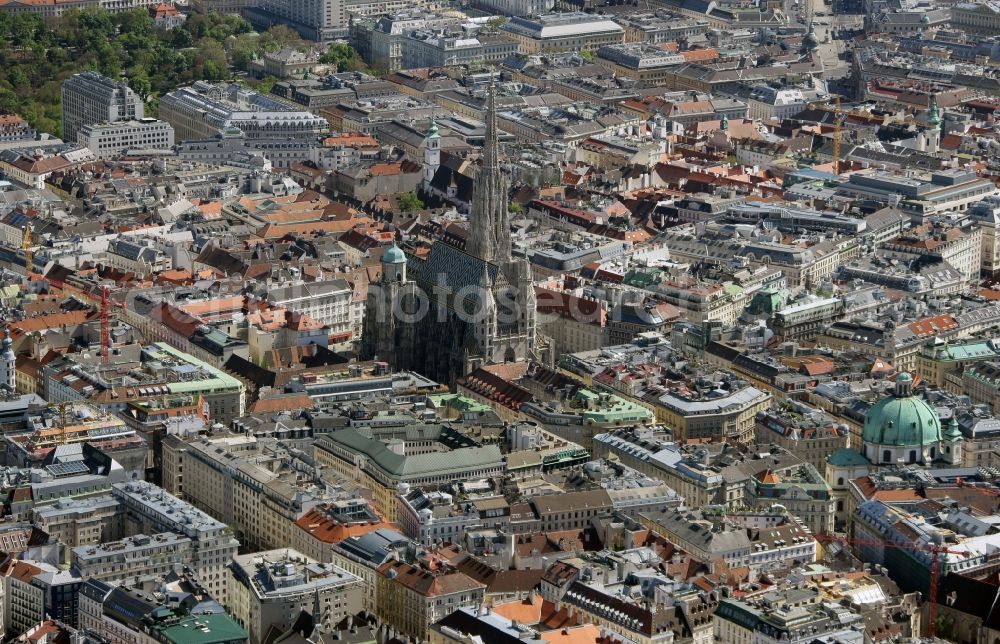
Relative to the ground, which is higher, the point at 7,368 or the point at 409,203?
the point at 7,368

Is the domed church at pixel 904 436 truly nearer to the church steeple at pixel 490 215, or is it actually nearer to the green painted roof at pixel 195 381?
the church steeple at pixel 490 215

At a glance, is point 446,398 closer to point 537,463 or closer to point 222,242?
point 537,463

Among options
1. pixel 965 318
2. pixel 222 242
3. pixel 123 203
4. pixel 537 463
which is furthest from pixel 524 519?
pixel 123 203

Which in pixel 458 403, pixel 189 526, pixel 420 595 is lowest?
pixel 458 403

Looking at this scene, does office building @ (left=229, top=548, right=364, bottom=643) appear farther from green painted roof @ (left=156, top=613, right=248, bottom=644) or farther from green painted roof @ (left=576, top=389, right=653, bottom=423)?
green painted roof @ (left=576, top=389, right=653, bottom=423)

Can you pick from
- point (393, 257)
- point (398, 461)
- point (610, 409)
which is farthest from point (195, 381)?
point (610, 409)

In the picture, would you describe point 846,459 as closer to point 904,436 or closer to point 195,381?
point 904,436

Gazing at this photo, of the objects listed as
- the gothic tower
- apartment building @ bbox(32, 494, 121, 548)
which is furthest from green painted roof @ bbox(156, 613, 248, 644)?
the gothic tower
